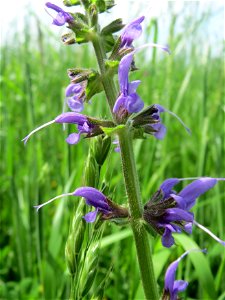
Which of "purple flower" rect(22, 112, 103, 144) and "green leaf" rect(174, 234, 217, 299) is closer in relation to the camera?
"purple flower" rect(22, 112, 103, 144)

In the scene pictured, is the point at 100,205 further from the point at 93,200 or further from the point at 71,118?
the point at 71,118

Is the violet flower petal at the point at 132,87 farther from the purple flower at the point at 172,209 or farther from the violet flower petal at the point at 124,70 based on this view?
the purple flower at the point at 172,209

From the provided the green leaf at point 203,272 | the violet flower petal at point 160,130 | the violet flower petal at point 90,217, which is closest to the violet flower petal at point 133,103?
the violet flower petal at point 160,130

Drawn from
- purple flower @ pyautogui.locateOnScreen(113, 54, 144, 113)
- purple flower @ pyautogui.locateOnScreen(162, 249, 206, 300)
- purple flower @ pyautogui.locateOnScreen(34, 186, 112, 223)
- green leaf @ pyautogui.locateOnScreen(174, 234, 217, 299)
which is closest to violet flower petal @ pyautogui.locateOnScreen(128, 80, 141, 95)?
purple flower @ pyautogui.locateOnScreen(113, 54, 144, 113)

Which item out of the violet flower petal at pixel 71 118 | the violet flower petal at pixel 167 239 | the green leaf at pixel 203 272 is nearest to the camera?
the violet flower petal at pixel 167 239

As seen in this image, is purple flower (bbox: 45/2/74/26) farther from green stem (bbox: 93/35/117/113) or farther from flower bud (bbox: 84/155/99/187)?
flower bud (bbox: 84/155/99/187)

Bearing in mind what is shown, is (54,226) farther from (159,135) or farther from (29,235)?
(159,135)

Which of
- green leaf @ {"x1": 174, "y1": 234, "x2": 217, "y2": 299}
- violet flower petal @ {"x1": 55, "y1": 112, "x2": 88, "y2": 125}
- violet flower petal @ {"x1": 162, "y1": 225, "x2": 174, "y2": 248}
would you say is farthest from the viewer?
green leaf @ {"x1": 174, "y1": 234, "x2": 217, "y2": 299}

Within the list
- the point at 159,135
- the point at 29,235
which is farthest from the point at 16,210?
the point at 159,135
